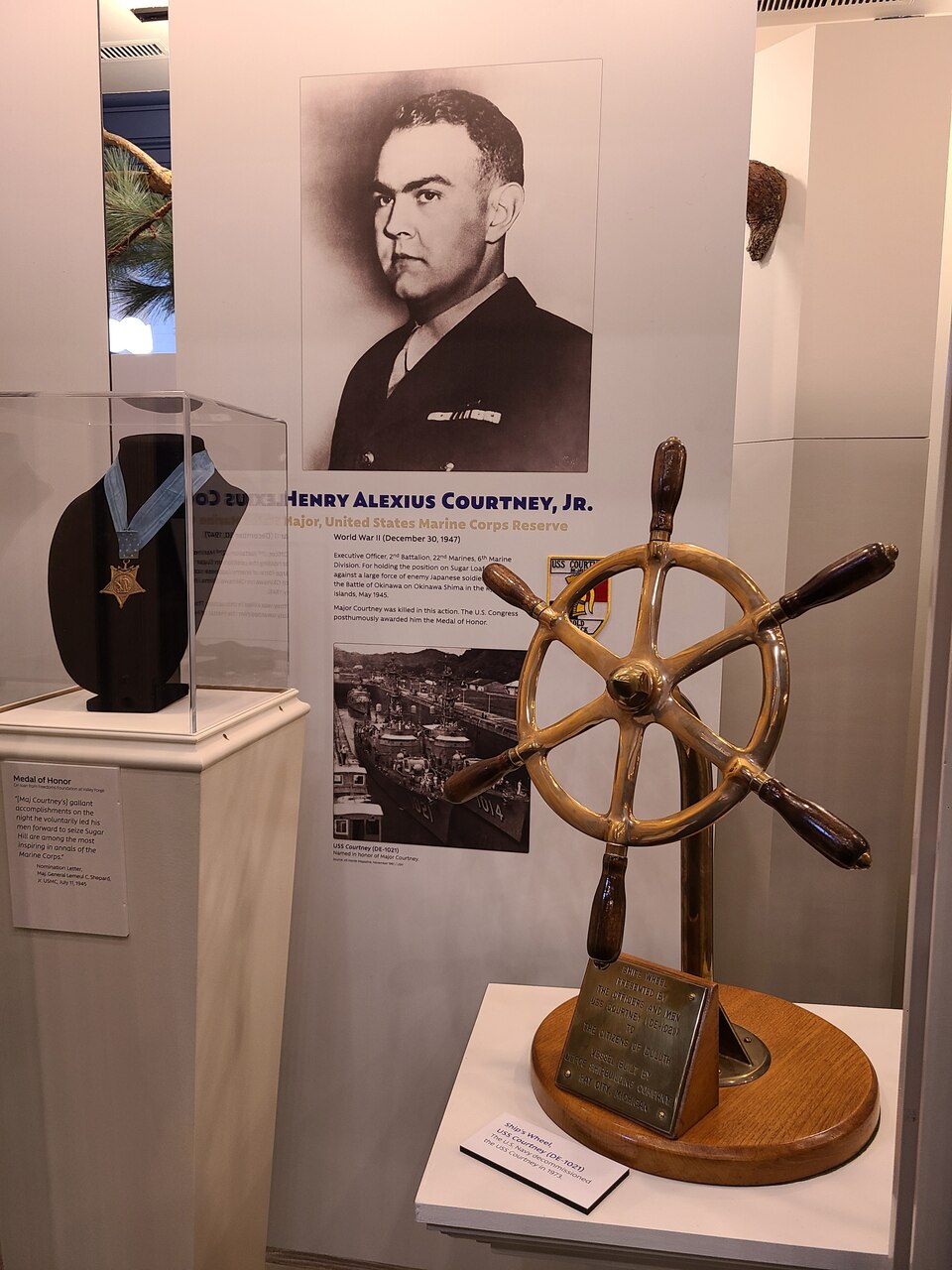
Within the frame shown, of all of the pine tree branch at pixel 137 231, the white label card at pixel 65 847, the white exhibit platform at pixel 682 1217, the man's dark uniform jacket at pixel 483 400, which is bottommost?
the white exhibit platform at pixel 682 1217

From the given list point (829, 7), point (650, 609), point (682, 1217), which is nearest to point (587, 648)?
point (650, 609)

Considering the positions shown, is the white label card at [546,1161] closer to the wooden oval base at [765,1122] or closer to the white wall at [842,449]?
the wooden oval base at [765,1122]

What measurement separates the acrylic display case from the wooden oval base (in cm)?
74

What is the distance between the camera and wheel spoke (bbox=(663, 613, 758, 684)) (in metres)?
1.11

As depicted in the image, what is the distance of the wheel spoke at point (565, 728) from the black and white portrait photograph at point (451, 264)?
0.69 metres

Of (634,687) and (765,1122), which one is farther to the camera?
(765,1122)

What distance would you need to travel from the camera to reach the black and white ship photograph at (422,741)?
1820 mm

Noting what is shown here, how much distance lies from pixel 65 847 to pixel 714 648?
38.3 inches

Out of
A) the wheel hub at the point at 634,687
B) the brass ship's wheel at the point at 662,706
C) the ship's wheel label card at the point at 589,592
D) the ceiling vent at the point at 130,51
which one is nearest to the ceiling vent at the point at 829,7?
the ceiling vent at the point at 130,51

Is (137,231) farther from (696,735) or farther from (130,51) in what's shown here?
(696,735)

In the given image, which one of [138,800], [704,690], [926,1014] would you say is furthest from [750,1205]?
[138,800]

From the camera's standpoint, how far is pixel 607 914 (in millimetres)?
1077

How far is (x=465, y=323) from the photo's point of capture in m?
1.75

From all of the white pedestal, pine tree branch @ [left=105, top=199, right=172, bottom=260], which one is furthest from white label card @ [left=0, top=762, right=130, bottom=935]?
pine tree branch @ [left=105, top=199, right=172, bottom=260]
